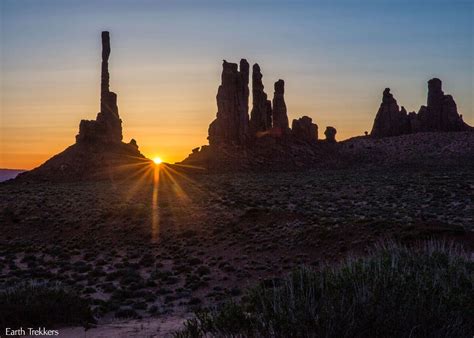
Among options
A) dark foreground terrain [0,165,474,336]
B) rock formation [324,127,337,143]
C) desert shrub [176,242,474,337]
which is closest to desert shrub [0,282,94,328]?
dark foreground terrain [0,165,474,336]

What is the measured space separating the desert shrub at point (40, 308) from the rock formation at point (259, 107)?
77.0m

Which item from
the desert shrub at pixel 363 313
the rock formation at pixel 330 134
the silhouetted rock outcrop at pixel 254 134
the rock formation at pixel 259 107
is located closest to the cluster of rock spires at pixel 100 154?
the silhouetted rock outcrop at pixel 254 134

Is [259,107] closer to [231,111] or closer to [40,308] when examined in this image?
[231,111]

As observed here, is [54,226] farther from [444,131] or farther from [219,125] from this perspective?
[444,131]

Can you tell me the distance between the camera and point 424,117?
104 m

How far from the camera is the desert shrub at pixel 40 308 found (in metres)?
11.7

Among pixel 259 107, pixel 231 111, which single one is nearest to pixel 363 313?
pixel 231 111

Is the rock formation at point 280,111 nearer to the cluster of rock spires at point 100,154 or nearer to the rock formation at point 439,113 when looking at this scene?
the cluster of rock spires at point 100,154

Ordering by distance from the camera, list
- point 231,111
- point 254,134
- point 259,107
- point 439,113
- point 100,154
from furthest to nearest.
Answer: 1. point 439,113
2. point 259,107
3. point 254,134
4. point 231,111
5. point 100,154

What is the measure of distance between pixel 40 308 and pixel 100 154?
64.5 m

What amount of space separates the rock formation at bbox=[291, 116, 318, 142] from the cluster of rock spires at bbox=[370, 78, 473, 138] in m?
16.6

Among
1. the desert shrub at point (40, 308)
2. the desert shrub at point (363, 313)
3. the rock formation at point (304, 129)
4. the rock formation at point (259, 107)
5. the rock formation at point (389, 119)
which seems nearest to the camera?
the desert shrub at point (363, 313)

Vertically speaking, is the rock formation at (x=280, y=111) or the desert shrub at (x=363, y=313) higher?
the rock formation at (x=280, y=111)

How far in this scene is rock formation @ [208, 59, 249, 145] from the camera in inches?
3302
